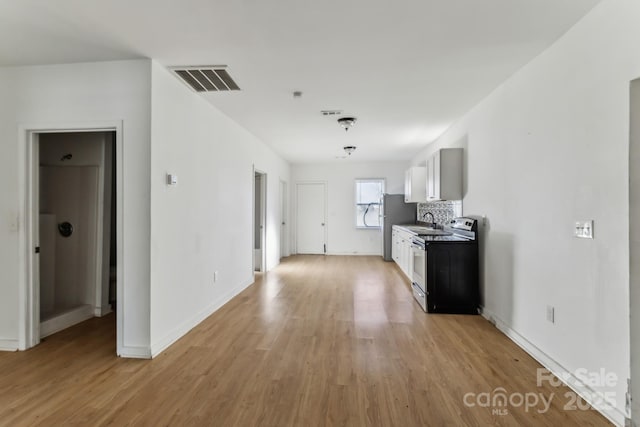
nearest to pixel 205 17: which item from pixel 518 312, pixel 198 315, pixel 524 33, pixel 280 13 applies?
pixel 280 13

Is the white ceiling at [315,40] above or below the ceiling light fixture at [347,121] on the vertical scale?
above

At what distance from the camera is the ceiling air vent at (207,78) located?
8.89ft

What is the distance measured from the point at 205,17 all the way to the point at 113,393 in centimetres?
263

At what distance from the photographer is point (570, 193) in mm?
2102

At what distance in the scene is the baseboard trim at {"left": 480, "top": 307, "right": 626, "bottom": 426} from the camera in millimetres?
1760

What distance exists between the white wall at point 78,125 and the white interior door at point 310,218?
19.0 feet

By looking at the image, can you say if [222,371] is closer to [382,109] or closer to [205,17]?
[205,17]

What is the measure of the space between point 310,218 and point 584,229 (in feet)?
21.6

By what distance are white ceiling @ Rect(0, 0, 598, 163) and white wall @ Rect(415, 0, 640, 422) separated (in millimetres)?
265

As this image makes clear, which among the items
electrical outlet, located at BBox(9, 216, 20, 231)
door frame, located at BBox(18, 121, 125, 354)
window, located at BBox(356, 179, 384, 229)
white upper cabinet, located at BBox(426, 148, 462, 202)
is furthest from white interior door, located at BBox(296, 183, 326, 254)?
electrical outlet, located at BBox(9, 216, 20, 231)

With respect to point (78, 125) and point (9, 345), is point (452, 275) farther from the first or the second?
point (9, 345)

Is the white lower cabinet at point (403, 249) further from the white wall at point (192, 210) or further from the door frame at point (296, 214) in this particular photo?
the white wall at point (192, 210)

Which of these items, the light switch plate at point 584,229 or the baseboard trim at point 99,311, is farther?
the baseboard trim at point 99,311

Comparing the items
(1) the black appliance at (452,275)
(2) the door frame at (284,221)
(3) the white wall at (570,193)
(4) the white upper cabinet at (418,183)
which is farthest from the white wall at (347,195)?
(3) the white wall at (570,193)
